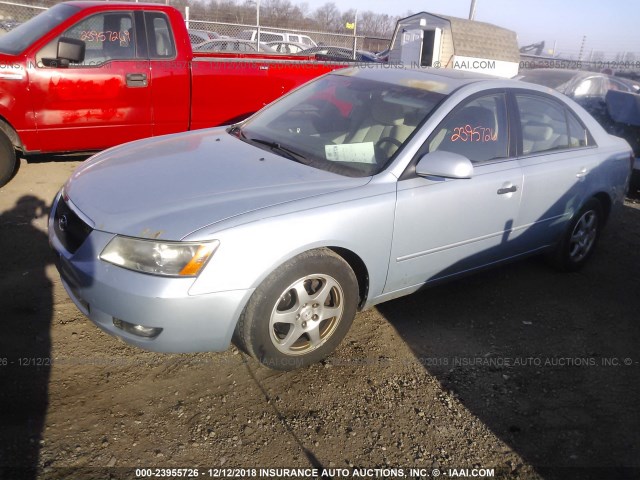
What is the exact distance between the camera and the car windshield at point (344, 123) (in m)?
3.37

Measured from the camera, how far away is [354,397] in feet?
9.70

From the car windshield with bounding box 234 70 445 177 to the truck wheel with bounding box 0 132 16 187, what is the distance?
279 cm

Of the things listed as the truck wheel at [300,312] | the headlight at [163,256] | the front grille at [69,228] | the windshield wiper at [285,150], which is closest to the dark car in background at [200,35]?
the windshield wiper at [285,150]

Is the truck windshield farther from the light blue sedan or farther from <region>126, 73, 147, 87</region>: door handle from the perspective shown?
the light blue sedan

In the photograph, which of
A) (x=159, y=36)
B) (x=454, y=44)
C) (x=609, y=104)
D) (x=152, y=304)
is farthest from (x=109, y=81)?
(x=454, y=44)

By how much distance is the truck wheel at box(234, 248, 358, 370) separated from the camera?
281 centimetres

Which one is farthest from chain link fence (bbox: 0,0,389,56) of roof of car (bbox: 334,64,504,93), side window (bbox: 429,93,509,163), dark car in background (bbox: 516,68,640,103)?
side window (bbox: 429,93,509,163)

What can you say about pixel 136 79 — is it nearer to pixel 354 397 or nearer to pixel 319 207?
pixel 319 207

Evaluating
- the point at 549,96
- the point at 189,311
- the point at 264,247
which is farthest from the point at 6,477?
the point at 549,96

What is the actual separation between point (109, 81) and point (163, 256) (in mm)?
3944

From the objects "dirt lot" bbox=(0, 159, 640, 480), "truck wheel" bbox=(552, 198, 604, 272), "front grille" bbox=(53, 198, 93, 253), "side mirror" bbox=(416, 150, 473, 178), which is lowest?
"dirt lot" bbox=(0, 159, 640, 480)

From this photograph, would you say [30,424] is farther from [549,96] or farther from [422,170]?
[549,96]

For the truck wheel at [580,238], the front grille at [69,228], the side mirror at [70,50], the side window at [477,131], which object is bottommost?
the truck wheel at [580,238]

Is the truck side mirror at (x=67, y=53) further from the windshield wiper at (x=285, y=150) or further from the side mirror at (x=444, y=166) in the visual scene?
the side mirror at (x=444, y=166)
